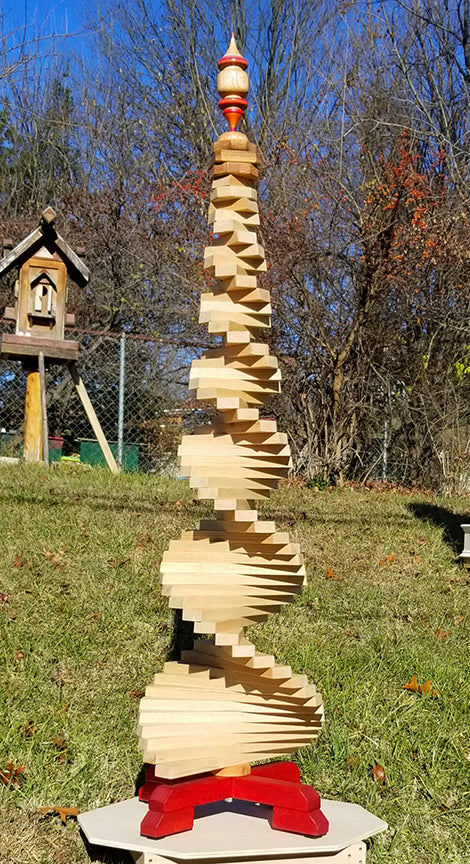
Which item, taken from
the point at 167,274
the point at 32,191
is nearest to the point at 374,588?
the point at 167,274

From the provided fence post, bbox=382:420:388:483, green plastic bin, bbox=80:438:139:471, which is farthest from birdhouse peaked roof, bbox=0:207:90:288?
fence post, bbox=382:420:388:483

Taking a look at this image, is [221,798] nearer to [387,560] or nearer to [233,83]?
[233,83]

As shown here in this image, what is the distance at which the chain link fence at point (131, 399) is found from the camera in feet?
34.7

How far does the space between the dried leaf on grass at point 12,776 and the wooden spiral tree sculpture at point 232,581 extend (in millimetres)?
510

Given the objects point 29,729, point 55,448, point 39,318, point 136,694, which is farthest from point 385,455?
point 29,729

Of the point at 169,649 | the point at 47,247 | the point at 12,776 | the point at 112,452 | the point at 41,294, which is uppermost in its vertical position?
the point at 47,247

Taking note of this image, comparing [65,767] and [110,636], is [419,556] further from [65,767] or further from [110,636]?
[65,767]

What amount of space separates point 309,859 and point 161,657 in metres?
1.42

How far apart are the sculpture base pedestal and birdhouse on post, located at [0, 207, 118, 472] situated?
4.93 metres

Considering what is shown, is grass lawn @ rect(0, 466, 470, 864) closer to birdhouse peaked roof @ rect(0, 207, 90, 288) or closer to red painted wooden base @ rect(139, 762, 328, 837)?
red painted wooden base @ rect(139, 762, 328, 837)

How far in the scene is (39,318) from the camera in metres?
7.38

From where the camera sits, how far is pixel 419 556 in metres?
5.23

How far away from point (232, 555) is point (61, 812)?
40.5 inches

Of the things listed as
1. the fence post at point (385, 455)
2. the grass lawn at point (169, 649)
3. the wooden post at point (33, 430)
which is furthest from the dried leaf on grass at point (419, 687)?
the fence post at point (385, 455)
